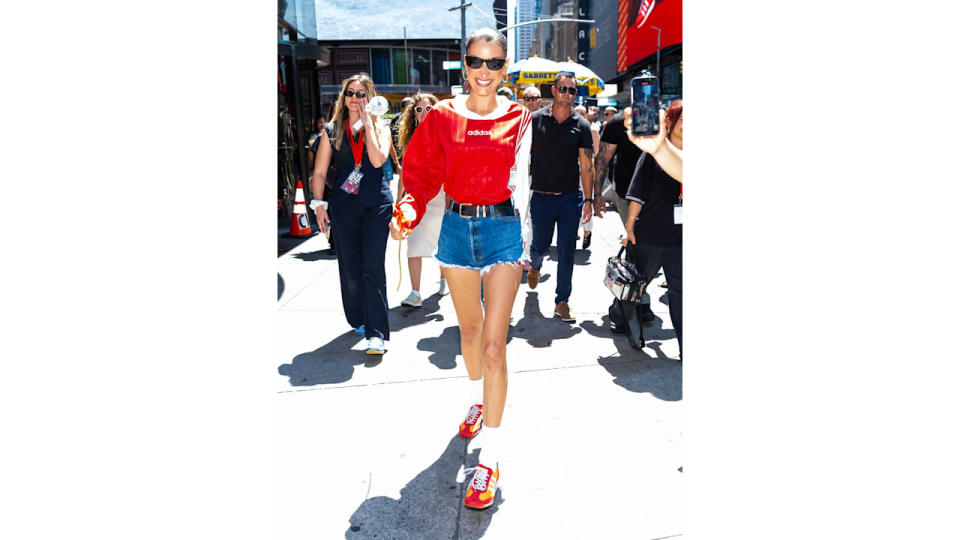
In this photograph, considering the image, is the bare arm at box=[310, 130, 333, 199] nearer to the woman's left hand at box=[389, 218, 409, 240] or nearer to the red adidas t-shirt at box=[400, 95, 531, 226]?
the red adidas t-shirt at box=[400, 95, 531, 226]

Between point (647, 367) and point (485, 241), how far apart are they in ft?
6.97

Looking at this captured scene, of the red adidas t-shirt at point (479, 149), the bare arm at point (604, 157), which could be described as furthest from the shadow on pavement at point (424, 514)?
the bare arm at point (604, 157)

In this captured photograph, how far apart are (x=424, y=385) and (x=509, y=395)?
0.59 meters

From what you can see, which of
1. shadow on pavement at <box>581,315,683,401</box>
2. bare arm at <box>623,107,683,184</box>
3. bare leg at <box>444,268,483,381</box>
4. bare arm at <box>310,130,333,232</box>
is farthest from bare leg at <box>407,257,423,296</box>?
bare arm at <box>623,107,683,184</box>

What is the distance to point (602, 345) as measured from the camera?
5.07 metres

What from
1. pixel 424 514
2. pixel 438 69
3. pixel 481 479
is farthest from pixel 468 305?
pixel 438 69

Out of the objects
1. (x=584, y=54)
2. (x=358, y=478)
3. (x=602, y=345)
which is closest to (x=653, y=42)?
(x=602, y=345)

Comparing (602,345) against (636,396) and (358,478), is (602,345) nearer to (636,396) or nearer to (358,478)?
(636,396)

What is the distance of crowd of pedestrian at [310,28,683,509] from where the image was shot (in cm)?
295

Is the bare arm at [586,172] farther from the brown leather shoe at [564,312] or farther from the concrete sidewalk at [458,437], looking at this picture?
the concrete sidewalk at [458,437]

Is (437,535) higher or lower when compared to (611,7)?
lower

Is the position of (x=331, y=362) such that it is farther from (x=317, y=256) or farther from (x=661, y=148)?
(x=317, y=256)

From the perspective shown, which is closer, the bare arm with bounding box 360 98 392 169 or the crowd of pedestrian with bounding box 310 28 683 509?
the crowd of pedestrian with bounding box 310 28 683 509

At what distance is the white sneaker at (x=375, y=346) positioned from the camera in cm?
479
